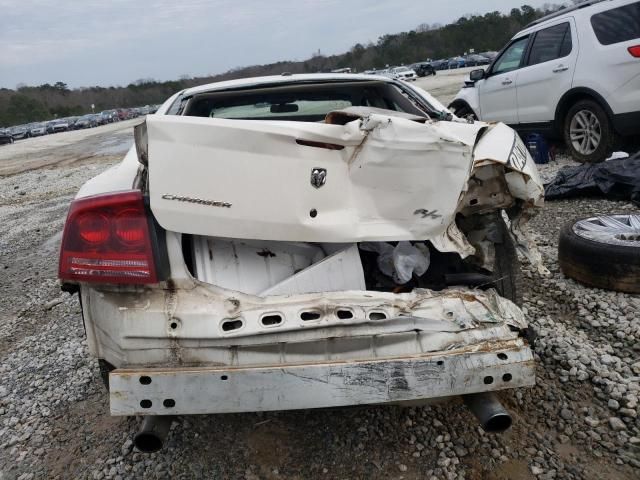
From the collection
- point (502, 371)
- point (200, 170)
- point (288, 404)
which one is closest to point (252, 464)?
point (288, 404)

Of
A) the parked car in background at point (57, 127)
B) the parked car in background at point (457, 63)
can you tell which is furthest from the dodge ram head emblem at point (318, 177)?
the parked car in background at point (457, 63)

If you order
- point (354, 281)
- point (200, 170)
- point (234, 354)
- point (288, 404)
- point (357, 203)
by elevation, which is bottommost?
point (288, 404)

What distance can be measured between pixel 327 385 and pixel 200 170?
0.86 metres

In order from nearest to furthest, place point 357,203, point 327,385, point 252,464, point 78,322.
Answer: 1. point 327,385
2. point 357,203
3. point 252,464
4. point 78,322

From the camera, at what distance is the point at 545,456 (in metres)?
2.17

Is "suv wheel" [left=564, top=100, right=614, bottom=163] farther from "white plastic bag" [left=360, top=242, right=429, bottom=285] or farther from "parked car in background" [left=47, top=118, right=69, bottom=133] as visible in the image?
"parked car in background" [left=47, top=118, right=69, bottom=133]

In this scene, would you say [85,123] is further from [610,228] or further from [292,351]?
[292,351]

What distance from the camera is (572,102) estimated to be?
7.09m

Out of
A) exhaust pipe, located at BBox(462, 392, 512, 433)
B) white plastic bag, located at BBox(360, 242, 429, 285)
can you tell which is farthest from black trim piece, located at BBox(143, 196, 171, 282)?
exhaust pipe, located at BBox(462, 392, 512, 433)

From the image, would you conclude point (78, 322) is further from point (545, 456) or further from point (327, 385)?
point (545, 456)

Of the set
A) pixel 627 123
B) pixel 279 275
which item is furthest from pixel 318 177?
pixel 627 123

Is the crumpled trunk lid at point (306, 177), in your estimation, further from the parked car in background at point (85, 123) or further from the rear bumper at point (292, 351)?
the parked car in background at point (85, 123)

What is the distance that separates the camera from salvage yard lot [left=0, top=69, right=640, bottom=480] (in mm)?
2191

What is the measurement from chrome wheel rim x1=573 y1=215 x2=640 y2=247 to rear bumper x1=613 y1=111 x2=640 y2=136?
2.79m
